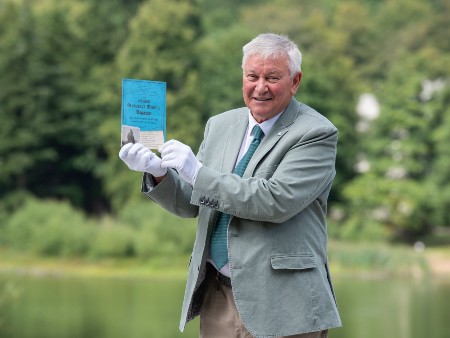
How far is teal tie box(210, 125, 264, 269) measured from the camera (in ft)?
10.2

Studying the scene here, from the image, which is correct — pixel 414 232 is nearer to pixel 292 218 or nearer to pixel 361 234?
pixel 361 234

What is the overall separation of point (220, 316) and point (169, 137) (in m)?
23.6

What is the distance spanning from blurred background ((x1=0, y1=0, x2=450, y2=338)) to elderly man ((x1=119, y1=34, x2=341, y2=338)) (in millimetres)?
15868

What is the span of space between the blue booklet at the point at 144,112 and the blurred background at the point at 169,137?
1595 cm

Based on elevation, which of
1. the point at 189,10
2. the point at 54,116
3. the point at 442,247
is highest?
the point at 189,10

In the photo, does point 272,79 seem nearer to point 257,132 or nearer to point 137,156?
point 257,132

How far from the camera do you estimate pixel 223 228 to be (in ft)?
10.2

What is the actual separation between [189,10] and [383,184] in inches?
266

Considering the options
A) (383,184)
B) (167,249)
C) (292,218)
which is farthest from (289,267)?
(383,184)

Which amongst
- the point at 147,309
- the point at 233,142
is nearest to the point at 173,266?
the point at 147,309

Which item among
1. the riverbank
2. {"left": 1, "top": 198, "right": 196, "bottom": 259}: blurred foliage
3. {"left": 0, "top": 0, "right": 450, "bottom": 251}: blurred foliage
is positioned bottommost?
the riverbank

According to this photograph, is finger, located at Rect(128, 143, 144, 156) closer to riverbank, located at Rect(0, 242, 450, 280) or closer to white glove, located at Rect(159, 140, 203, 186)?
white glove, located at Rect(159, 140, 203, 186)

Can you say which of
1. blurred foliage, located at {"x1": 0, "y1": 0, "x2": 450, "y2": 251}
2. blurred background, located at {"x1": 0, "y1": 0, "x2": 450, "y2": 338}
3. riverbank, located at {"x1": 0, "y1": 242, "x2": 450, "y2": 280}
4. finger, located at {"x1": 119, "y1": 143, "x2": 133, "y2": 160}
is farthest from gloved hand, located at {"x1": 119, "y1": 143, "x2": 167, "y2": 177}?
blurred foliage, located at {"x1": 0, "y1": 0, "x2": 450, "y2": 251}

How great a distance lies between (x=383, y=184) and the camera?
27.9 meters
